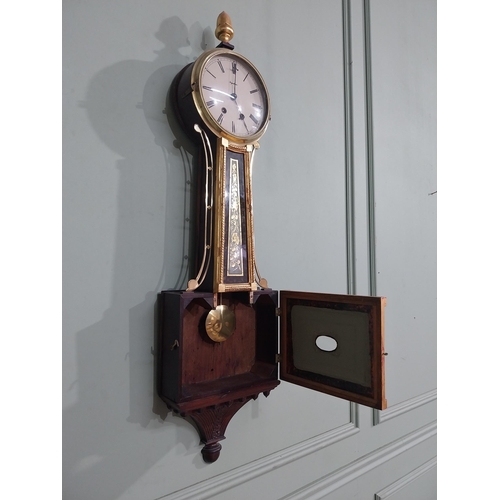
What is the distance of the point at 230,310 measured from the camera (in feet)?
2.49

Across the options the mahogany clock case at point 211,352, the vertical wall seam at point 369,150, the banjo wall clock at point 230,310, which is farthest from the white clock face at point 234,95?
the vertical wall seam at point 369,150

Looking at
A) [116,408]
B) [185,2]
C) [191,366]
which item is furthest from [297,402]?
[185,2]

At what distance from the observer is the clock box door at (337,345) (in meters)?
0.64

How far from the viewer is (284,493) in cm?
90

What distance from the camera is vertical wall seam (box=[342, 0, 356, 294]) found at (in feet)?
3.56

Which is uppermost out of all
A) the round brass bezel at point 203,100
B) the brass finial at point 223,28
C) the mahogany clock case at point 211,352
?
the brass finial at point 223,28

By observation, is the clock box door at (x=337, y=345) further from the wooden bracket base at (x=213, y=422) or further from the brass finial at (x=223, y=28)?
the brass finial at (x=223, y=28)

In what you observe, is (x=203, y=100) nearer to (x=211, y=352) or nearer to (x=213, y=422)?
(x=211, y=352)

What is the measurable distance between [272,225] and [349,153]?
0.38 metres

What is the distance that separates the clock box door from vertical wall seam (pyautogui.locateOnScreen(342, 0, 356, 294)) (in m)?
0.36

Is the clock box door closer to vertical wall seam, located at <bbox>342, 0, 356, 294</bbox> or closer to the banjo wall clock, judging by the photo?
the banjo wall clock

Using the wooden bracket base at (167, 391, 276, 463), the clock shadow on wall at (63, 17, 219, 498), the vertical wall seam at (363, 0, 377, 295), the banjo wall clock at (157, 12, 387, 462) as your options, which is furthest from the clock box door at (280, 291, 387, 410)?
the vertical wall seam at (363, 0, 377, 295)

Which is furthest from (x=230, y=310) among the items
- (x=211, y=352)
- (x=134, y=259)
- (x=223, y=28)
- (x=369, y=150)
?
(x=369, y=150)

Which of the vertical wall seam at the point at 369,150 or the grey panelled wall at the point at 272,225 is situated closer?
the grey panelled wall at the point at 272,225
